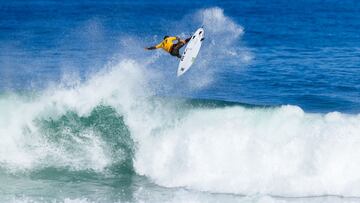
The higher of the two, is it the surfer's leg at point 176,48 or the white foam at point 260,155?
the surfer's leg at point 176,48

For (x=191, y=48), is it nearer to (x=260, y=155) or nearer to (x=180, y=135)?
(x=180, y=135)

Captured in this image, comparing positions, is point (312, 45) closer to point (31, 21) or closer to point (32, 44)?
point (32, 44)

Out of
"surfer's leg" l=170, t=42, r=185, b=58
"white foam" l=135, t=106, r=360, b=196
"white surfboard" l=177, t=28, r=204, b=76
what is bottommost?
"white foam" l=135, t=106, r=360, b=196

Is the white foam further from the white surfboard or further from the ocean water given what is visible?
the white surfboard

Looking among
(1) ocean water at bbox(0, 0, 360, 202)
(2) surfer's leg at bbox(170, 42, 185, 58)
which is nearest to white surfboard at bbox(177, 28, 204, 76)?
(2) surfer's leg at bbox(170, 42, 185, 58)

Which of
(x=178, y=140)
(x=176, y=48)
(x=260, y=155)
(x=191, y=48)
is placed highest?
(x=191, y=48)

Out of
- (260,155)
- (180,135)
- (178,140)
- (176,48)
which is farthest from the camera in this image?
(180,135)

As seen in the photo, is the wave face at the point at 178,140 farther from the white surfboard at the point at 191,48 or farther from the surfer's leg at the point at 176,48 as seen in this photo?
the surfer's leg at the point at 176,48

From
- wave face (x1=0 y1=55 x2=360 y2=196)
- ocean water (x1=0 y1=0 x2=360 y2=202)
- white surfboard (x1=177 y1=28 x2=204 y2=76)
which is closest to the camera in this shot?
ocean water (x1=0 y1=0 x2=360 y2=202)

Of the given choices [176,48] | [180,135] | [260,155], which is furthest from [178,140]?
[176,48]

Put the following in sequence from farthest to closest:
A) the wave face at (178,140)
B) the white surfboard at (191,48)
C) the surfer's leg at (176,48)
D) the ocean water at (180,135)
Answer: the white surfboard at (191,48) → the surfer's leg at (176,48) → the wave face at (178,140) → the ocean water at (180,135)

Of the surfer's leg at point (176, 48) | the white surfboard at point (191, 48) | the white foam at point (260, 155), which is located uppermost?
the white surfboard at point (191, 48)

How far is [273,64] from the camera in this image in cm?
3300

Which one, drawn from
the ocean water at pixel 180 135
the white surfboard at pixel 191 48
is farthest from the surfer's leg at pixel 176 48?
the ocean water at pixel 180 135
